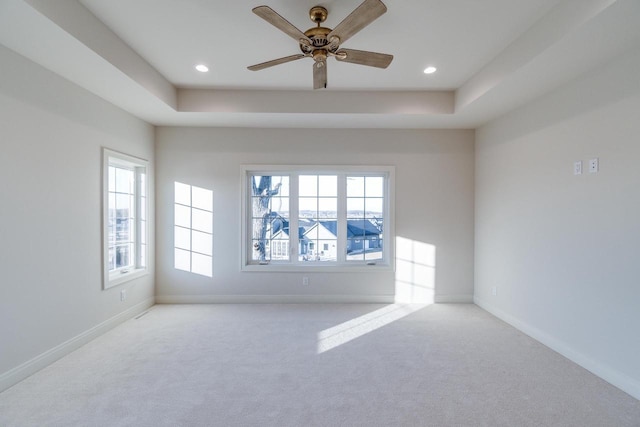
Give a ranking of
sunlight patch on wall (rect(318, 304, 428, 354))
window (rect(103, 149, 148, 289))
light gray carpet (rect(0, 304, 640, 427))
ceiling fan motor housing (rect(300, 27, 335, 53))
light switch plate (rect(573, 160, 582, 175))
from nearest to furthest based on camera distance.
Answer: light gray carpet (rect(0, 304, 640, 427)) < ceiling fan motor housing (rect(300, 27, 335, 53)) < light switch plate (rect(573, 160, 582, 175)) < sunlight patch on wall (rect(318, 304, 428, 354)) < window (rect(103, 149, 148, 289))

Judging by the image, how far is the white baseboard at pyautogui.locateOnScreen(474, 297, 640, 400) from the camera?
222cm

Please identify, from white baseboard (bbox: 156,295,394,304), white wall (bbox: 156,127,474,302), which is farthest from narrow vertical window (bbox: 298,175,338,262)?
white baseboard (bbox: 156,295,394,304)

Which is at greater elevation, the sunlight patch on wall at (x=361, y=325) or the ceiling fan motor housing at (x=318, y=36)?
the ceiling fan motor housing at (x=318, y=36)

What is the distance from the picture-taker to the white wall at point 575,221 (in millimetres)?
2254

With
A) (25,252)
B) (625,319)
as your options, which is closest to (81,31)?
(25,252)

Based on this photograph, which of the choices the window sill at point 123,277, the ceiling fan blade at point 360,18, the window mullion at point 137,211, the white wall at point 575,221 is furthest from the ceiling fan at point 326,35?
the window sill at point 123,277

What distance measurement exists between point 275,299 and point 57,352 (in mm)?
2334

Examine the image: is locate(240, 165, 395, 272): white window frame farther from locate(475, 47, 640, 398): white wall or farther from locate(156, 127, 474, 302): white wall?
locate(475, 47, 640, 398): white wall

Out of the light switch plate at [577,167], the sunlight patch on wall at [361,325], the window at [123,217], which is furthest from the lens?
the window at [123,217]

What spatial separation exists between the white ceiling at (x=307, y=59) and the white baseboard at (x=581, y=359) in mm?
2391

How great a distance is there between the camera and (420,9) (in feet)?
7.17

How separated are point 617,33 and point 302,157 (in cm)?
319

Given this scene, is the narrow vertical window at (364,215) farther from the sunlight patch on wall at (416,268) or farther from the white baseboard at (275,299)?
the white baseboard at (275,299)

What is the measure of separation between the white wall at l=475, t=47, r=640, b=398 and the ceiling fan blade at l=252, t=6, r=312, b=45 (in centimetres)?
239
